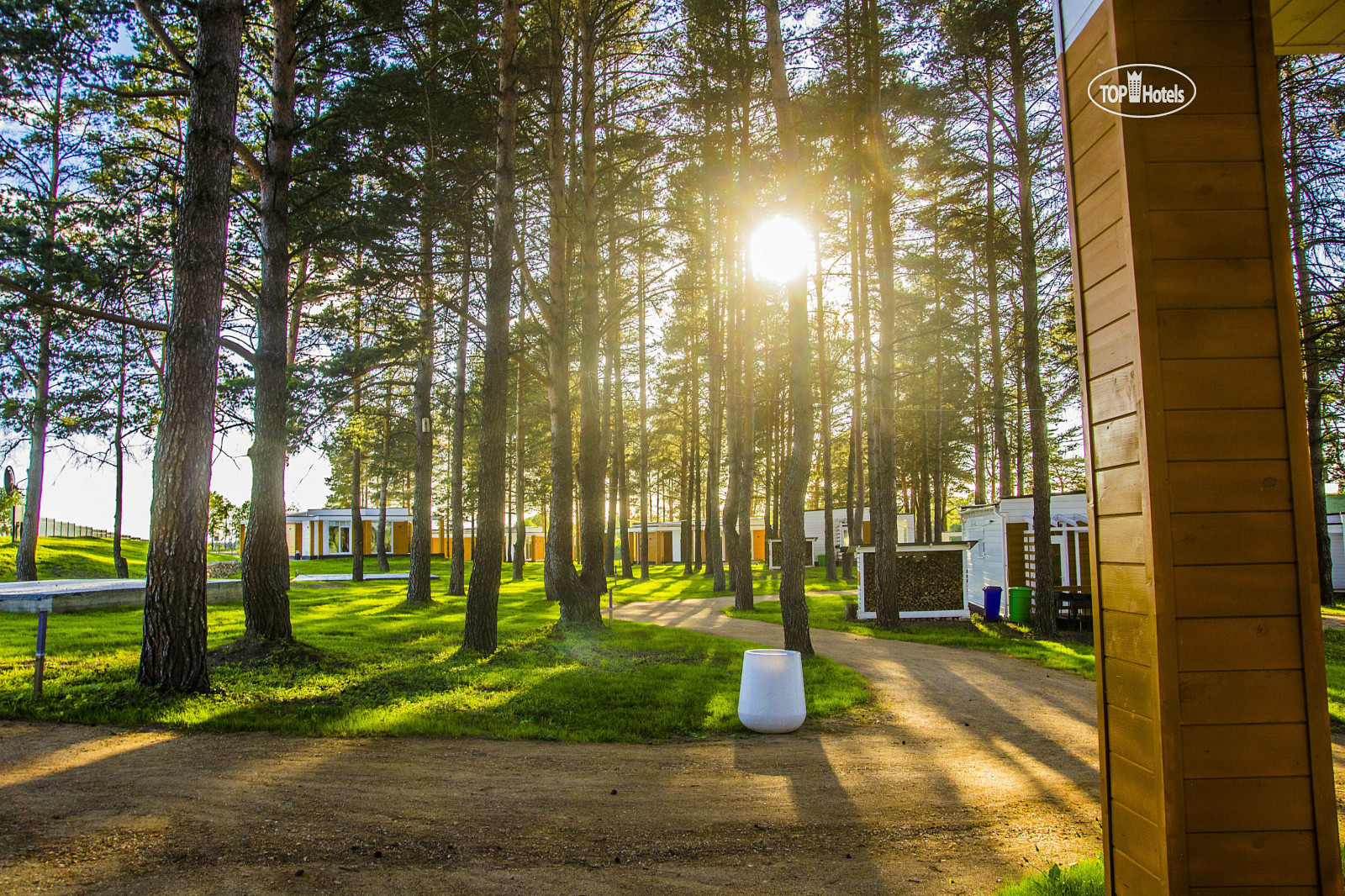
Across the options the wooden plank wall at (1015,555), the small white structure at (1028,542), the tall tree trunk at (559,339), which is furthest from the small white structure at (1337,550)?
the tall tree trunk at (559,339)

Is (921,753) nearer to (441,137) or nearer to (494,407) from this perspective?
(494,407)

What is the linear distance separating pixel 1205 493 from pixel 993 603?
1447 cm

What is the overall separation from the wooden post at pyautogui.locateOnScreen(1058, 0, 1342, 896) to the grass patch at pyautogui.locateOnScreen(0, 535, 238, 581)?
28.3m

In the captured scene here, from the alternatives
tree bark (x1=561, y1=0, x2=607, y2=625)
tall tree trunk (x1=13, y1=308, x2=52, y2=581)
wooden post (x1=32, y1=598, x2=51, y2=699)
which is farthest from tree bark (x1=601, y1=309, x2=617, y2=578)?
tall tree trunk (x1=13, y1=308, x2=52, y2=581)

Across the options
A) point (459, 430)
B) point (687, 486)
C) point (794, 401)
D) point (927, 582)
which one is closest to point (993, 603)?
point (927, 582)

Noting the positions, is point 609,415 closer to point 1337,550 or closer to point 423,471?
point 423,471

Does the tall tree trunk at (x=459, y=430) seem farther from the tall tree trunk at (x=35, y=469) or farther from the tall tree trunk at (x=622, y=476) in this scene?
the tall tree trunk at (x=35, y=469)

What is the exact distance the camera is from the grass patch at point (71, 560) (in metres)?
24.1

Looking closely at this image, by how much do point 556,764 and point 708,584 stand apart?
21767 mm

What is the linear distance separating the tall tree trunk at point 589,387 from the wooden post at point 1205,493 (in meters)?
9.82

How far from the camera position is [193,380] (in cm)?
670

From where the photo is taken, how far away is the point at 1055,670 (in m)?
9.34

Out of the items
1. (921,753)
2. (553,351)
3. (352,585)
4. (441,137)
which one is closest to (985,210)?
(553,351)

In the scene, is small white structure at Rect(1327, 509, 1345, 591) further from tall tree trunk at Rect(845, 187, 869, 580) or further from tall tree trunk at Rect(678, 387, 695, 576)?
tall tree trunk at Rect(678, 387, 695, 576)
